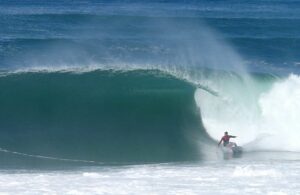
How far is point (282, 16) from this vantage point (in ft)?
175

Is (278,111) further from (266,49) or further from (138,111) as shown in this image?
(266,49)

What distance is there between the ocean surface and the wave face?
1.3 inches

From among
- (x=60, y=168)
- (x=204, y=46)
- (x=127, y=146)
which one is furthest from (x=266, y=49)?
(x=60, y=168)

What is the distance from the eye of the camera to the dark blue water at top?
1586 inches

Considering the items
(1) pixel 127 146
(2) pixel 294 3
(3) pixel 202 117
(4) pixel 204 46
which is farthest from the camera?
(2) pixel 294 3

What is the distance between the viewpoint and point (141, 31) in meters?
47.2

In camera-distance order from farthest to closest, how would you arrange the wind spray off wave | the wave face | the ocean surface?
the wind spray off wave, the wave face, the ocean surface

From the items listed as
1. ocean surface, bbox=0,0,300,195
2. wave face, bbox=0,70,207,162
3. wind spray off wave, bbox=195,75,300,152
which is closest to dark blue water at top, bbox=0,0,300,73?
ocean surface, bbox=0,0,300,195

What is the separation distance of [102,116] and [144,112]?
135 cm

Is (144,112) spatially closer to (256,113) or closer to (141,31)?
(256,113)

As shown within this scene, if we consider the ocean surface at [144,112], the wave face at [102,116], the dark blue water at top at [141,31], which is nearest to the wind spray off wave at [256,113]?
the ocean surface at [144,112]

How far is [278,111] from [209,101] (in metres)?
2.18

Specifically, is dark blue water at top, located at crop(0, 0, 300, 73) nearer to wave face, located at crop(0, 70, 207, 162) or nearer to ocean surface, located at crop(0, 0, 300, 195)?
ocean surface, located at crop(0, 0, 300, 195)

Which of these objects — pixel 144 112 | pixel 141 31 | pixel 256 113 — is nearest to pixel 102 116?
pixel 144 112
